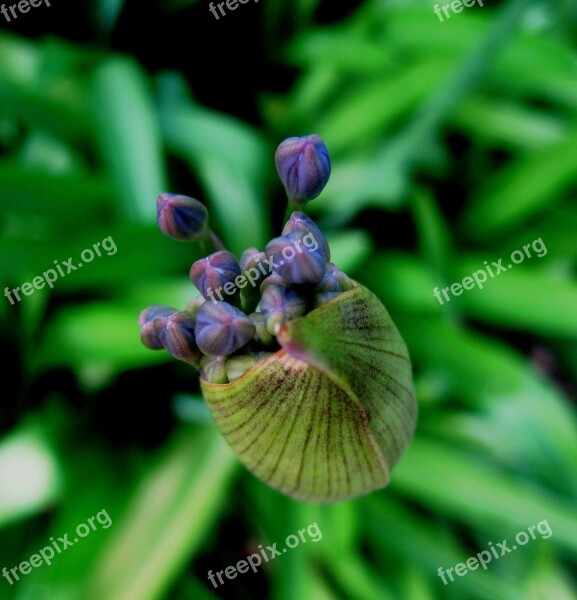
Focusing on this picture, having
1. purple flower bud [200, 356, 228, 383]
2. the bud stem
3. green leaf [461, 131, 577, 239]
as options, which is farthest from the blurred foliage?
purple flower bud [200, 356, 228, 383]

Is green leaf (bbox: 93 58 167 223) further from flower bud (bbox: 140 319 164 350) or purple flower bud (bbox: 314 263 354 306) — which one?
purple flower bud (bbox: 314 263 354 306)

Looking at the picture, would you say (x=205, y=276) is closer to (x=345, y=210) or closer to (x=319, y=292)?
(x=319, y=292)

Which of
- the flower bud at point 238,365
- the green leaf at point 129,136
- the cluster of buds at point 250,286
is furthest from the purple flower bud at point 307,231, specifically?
the green leaf at point 129,136

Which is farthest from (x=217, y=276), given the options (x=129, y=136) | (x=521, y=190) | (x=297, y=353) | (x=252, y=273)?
(x=521, y=190)

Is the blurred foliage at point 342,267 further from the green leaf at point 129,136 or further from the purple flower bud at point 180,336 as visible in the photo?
the purple flower bud at point 180,336

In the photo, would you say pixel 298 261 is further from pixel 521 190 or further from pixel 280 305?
pixel 521 190

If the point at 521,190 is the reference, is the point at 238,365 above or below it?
above
